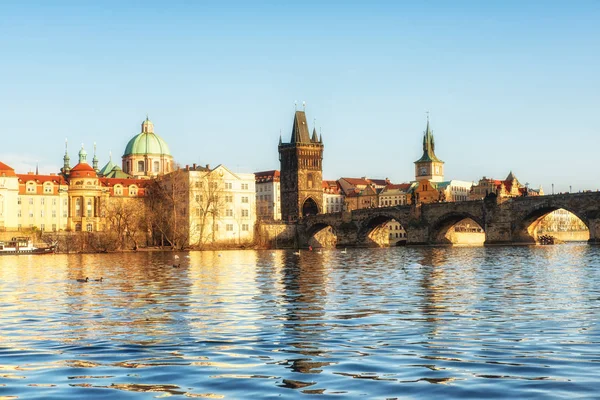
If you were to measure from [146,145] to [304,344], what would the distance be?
158 m

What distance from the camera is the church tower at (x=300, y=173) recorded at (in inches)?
6762

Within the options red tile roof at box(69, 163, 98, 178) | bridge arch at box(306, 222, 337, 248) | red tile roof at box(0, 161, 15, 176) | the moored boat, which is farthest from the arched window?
the moored boat

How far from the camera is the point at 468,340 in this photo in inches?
741

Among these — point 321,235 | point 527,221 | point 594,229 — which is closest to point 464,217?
point 527,221

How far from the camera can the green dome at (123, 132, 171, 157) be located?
172625 millimetres

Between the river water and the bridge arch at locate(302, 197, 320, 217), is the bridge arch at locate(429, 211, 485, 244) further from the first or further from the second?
the river water

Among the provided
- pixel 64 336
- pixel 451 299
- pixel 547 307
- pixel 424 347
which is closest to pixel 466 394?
pixel 424 347

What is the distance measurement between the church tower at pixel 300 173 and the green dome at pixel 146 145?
24952 millimetres

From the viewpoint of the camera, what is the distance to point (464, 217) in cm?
12544

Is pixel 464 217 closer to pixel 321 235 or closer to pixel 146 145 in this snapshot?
pixel 321 235

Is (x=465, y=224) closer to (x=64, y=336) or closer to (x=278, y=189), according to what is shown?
(x=278, y=189)

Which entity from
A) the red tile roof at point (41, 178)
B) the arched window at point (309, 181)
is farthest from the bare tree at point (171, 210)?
the arched window at point (309, 181)

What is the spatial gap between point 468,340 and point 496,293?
14.3 meters

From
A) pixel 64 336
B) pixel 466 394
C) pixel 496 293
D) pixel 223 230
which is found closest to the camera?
pixel 466 394
